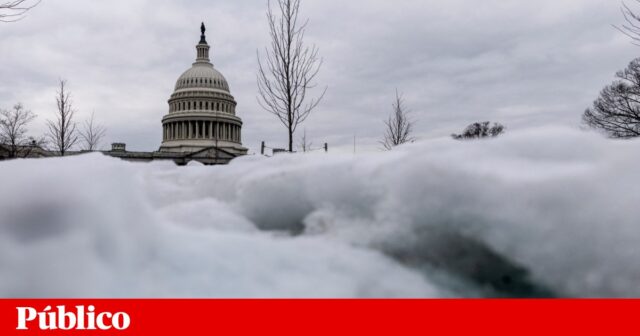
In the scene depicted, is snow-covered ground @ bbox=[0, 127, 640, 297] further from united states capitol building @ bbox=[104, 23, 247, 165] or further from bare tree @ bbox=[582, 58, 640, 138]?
united states capitol building @ bbox=[104, 23, 247, 165]

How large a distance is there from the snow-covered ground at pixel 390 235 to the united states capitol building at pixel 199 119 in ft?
193

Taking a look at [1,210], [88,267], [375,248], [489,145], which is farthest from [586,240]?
[1,210]

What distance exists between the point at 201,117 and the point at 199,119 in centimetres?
39

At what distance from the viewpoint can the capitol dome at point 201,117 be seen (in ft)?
209

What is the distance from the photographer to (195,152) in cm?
5862

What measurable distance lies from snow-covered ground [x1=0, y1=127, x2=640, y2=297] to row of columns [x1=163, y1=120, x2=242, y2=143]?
64.5 meters

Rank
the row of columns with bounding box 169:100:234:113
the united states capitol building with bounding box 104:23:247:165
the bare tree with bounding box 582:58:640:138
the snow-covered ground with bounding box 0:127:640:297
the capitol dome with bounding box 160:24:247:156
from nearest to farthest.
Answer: the snow-covered ground with bounding box 0:127:640:297 → the bare tree with bounding box 582:58:640:138 → the united states capitol building with bounding box 104:23:247:165 → the capitol dome with bounding box 160:24:247:156 → the row of columns with bounding box 169:100:234:113

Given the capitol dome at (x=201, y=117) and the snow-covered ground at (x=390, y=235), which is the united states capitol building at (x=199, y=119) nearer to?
the capitol dome at (x=201, y=117)

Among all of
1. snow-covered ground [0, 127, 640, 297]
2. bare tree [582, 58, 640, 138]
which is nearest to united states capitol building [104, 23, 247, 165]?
bare tree [582, 58, 640, 138]

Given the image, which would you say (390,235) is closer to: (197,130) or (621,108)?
(621,108)

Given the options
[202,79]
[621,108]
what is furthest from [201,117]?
[621,108]

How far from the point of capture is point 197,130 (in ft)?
211

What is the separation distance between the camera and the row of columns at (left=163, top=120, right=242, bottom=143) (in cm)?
6425

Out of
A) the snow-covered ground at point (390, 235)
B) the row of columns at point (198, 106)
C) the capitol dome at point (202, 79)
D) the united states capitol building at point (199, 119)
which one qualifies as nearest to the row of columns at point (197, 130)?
the united states capitol building at point (199, 119)
